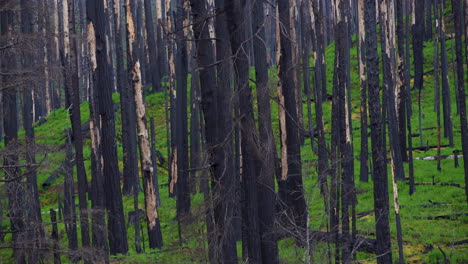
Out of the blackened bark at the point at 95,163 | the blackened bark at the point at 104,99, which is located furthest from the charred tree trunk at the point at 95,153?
the blackened bark at the point at 104,99

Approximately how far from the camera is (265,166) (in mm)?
9516

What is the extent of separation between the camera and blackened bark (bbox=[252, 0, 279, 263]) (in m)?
9.18

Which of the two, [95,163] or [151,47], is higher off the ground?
[151,47]

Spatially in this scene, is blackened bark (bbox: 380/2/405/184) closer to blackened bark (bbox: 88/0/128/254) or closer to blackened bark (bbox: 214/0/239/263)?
blackened bark (bbox: 214/0/239/263)

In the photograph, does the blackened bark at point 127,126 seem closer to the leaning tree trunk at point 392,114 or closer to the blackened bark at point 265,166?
the leaning tree trunk at point 392,114

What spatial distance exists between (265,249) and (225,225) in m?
1.90

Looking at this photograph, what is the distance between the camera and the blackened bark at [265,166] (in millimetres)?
9180

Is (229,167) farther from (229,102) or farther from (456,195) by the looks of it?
(456,195)

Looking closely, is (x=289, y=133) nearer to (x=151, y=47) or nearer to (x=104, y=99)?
(x=104, y=99)

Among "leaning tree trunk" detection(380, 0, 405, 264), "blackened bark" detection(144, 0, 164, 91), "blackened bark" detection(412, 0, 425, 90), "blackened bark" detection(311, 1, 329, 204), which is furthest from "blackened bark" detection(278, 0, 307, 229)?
"blackened bark" detection(144, 0, 164, 91)

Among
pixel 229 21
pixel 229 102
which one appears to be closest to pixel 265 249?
pixel 229 102

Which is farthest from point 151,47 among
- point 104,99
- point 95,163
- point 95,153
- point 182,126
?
point 104,99

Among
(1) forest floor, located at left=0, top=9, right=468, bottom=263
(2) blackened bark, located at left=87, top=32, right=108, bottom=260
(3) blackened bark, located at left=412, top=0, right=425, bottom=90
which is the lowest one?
(1) forest floor, located at left=0, top=9, right=468, bottom=263

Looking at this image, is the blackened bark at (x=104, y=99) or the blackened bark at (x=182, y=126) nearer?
the blackened bark at (x=104, y=99)
